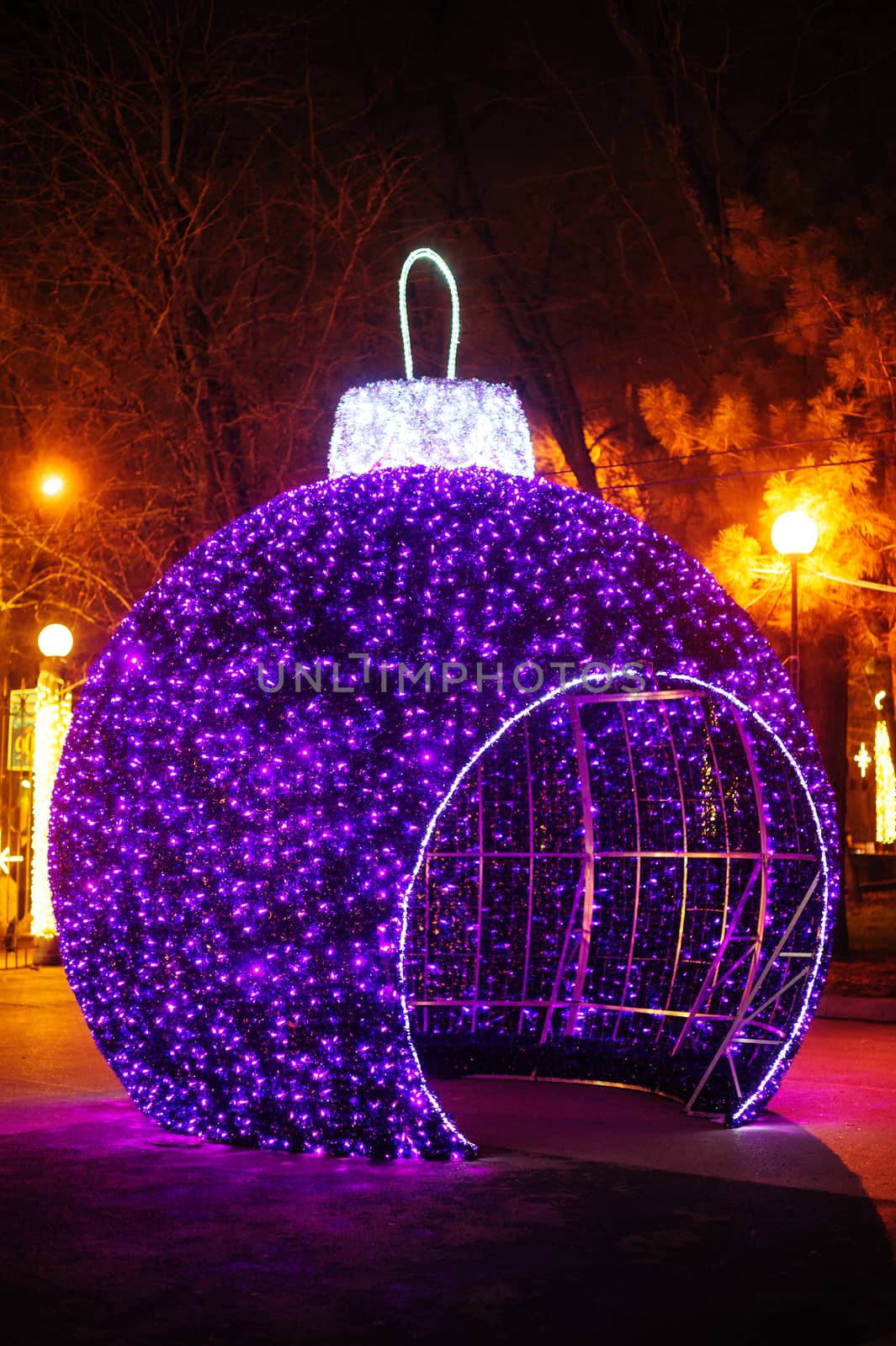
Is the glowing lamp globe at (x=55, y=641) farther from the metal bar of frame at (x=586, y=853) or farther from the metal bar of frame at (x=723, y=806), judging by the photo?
the metal bar of frame at (x=723, y=806)

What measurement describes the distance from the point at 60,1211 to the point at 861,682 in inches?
877

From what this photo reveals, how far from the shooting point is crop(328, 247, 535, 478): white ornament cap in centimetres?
852

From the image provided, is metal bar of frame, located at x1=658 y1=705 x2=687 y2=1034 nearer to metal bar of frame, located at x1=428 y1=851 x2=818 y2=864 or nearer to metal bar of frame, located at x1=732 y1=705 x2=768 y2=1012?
metal bar of frame, located at x1=428 y1=851 x2=818 y2=864

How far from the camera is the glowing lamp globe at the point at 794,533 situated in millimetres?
13328

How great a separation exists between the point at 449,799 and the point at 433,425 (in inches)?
77.0

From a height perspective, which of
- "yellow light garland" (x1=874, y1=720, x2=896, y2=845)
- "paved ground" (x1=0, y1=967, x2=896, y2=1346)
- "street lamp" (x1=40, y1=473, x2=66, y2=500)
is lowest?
"paved ground" (x1=0, y1=967, x2=896, y2=1346)

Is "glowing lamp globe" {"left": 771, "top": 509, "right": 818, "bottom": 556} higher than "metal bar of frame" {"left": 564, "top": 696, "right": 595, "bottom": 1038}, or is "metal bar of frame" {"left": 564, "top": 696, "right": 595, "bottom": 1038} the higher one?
"glowing lamp globe" {"left": 771, "top": 509, "right": 818, "bottom": 556}

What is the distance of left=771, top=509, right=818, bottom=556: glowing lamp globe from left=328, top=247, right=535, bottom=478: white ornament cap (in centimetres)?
513

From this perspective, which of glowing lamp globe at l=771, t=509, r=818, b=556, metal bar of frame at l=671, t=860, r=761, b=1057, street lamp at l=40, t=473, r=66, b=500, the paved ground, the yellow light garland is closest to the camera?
the paved ground

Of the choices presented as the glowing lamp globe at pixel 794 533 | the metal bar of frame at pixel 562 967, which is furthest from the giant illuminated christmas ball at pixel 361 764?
the glowing lamp globe at pixel 794 533

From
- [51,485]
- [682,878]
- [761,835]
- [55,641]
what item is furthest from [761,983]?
[51,485]

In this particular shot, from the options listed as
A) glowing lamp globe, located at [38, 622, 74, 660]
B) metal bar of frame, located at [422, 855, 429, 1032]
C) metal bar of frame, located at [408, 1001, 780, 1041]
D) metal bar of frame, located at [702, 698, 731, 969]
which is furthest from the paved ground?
glowing lamp globe, located at [38, 622, 74, 660]

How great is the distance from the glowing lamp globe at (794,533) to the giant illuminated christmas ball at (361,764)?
13.3 ft

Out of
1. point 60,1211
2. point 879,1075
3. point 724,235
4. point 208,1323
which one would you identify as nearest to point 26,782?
point 724,235
